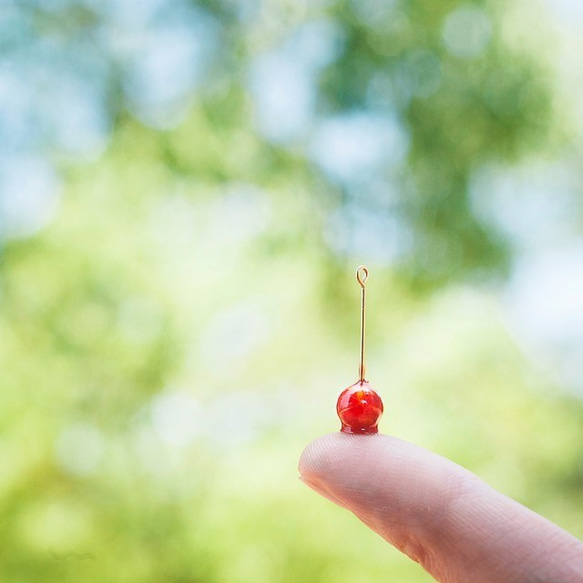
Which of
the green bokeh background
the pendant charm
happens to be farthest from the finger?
the green bokeh background

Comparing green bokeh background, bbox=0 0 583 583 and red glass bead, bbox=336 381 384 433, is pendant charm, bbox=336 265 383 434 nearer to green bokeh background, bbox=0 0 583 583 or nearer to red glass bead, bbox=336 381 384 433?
red glass bead, bbox=336 381 384 433

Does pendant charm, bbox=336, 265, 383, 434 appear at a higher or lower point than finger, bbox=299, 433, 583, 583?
higher

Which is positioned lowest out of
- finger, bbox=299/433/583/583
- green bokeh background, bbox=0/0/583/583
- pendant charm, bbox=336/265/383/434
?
finger, bbox=299/433/583/583

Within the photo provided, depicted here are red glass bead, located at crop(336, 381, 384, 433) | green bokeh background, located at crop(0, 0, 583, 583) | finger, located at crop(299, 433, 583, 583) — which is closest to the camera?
finger, located at crop(299, 433, 583, 583)

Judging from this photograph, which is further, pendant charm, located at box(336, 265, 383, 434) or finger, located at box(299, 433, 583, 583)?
pendant charm, located at box(336, 265, 383, 434)

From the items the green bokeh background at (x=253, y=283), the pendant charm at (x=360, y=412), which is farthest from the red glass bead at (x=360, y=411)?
the green bokeh background at (x=253, y=283)

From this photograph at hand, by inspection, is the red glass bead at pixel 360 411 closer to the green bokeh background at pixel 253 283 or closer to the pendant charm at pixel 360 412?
the pendant charm at pixel 360 412

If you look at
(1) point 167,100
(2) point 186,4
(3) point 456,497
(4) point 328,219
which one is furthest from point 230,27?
(3) point 456,497
